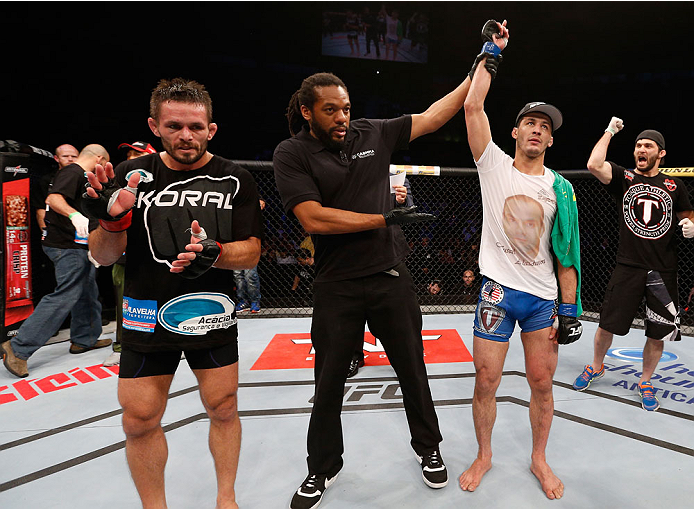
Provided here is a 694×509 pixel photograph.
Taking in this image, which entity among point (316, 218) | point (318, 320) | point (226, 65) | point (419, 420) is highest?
point (226, 65)

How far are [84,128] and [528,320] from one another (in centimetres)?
716

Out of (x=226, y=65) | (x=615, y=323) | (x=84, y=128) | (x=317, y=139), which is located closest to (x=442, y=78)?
(x=226, y=65)

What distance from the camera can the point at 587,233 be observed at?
662cm

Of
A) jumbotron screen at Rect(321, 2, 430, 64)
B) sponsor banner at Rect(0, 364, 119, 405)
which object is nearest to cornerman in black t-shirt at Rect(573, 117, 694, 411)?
sponsor banner at Rect(0, 364, 119, 405)

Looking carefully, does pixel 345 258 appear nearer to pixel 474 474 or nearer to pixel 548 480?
pixel 474 474

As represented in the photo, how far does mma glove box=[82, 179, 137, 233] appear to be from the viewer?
111cm

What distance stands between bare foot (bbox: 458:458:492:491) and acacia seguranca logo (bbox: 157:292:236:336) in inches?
48.2

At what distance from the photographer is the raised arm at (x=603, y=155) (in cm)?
234

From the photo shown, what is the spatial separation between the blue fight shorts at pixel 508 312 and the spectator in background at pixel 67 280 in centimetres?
272

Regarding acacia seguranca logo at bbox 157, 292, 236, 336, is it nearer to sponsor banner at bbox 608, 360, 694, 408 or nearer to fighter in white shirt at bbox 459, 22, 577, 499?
fighter in white shirt at bbox 459, 22, 577, 499

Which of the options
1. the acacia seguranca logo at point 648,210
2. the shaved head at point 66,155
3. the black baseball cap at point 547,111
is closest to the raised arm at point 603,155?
the acacia seguranca logo at point 648,210

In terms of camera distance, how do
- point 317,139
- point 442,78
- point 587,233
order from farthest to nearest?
point 442,78 → point 587,233 → point 317,139

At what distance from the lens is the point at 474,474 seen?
5.49 ft

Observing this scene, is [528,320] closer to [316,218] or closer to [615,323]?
[316,218]
